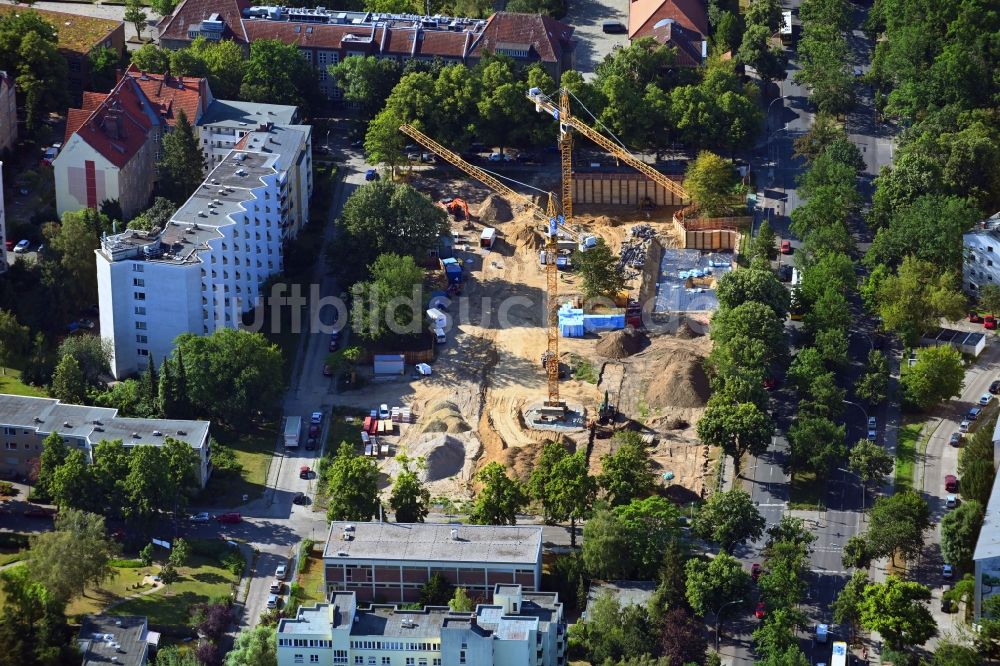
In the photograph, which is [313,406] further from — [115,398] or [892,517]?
[892,517]

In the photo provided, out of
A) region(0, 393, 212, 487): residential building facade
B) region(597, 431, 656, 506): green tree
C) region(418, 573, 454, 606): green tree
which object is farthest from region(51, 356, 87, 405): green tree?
region(597, 431, 656, 506): green tree

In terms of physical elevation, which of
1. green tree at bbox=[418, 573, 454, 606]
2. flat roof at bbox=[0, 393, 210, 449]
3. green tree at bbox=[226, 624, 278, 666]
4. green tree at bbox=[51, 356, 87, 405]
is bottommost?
green tree at bbox=[226, 624, 278, 666]

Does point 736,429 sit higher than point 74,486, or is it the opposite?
point 736,429

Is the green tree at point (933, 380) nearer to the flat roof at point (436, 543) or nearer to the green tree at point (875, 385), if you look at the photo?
the green tree at point (875, 385)

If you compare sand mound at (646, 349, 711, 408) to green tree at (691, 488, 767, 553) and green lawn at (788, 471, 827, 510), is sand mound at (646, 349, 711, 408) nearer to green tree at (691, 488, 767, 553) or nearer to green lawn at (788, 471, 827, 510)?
green lawn at (788, 471, 827, 510)

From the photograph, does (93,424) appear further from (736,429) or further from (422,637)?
(736,429)

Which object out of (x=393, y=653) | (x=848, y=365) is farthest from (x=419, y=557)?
(x=848, y=365)

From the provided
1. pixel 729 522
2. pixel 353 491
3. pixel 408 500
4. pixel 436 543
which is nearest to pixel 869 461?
pixel 729 522
